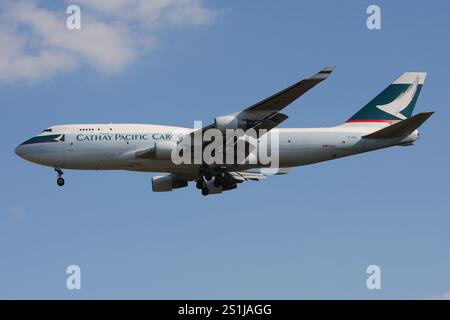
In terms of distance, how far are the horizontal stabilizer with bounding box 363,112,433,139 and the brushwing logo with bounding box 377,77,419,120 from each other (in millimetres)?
4375

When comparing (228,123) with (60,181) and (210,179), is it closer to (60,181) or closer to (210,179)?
(210,179)

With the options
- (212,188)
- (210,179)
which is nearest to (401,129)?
(210,179)

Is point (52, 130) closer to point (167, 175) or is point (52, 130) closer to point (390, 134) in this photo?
point (167, 175)

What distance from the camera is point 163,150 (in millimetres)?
47719

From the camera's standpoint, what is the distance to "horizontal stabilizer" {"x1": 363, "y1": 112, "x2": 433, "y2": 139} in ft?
159

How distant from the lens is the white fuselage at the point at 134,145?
4909 cm

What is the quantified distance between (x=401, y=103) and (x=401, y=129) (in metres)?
5.49

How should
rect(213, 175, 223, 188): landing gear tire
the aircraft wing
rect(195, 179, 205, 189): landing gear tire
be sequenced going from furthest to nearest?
rect(195, 179, 205, 189): landing gear tire, rect(213, 175, 223, 188): landing gear tire, the aircraft wing

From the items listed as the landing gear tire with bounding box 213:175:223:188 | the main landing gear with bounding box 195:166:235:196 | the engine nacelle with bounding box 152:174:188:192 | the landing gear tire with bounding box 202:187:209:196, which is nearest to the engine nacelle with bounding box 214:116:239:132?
the main landing gear with bounding box 195:166:235:196

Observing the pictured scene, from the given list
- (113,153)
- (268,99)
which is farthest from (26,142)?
(268,99)

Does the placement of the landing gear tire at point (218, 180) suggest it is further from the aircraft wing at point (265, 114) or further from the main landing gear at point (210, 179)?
the aircraft wing at point (265, 114)

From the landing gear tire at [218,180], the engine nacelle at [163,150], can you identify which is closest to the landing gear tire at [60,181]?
the engine nacelle at [163,150]

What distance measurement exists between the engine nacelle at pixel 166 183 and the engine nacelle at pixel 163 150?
22.8 ft

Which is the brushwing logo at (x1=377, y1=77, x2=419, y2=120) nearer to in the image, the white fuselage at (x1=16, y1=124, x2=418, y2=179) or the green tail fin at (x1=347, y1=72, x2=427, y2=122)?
the green tail fin at (x1=347, y1=72, x2=427, y2=122)
